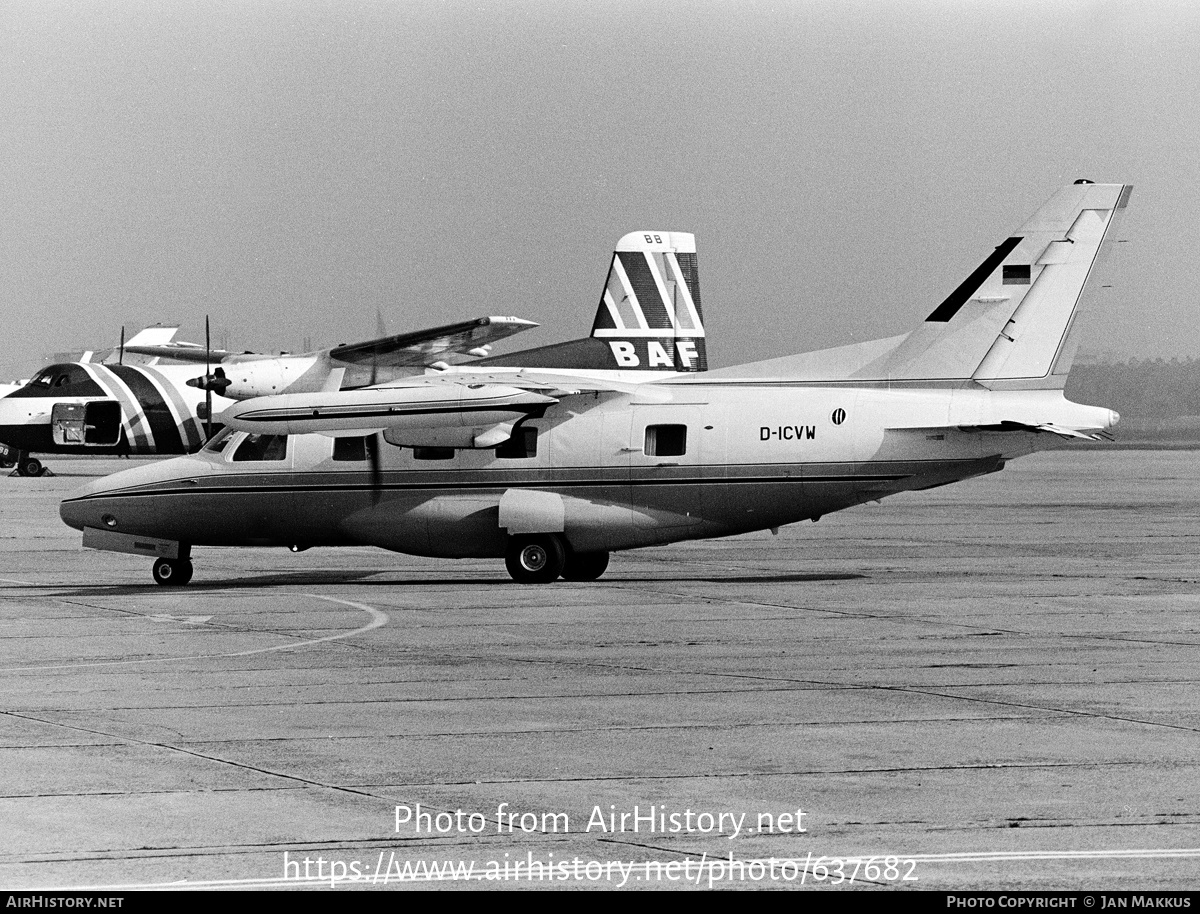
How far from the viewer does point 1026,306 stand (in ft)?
74.9

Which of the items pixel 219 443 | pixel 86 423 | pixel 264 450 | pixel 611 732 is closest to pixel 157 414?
pixel 86 423

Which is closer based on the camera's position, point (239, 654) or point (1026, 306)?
point (239, 654)

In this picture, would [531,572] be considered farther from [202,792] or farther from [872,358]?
[202,792]

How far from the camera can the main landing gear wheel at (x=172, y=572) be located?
24750 millimetres

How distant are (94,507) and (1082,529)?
20257 millimetres

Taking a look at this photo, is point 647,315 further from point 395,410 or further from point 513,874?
point 513,874

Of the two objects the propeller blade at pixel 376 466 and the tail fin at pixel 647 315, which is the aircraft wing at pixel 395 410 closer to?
the propeller blade at pixel 376 466

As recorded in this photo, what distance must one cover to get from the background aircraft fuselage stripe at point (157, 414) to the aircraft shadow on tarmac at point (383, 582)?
33012 millimetres

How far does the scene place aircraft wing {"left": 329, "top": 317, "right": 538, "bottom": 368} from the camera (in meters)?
50.2

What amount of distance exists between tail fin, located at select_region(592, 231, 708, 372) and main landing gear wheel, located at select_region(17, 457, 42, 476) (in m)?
23.7

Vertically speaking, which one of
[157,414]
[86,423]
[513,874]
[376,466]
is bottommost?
[86,423]

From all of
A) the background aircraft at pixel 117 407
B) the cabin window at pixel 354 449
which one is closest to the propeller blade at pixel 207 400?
the background aircraft at pixel 117 407

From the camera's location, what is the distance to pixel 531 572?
78.2 feet

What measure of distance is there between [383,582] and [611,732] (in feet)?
43.8
